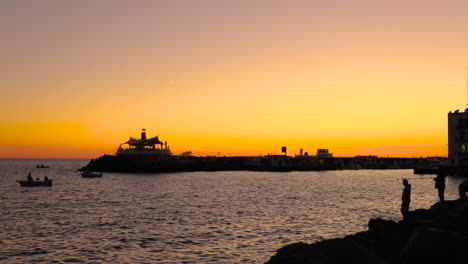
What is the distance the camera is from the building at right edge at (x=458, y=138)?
96188 mm

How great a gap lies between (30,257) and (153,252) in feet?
20.0

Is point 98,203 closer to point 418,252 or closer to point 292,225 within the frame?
point 292,225

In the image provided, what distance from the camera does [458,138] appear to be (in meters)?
96.9

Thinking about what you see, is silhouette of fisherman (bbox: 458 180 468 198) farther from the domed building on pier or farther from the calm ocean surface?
the domed building on pier

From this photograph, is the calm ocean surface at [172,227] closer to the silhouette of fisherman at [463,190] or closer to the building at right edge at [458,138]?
the silhouette of fisherman at [463,190]

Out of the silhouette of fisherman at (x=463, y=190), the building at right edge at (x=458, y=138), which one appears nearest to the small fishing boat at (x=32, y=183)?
the silhouette of fisherman at (x=463, y=190)

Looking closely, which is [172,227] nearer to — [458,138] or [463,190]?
[463,190]

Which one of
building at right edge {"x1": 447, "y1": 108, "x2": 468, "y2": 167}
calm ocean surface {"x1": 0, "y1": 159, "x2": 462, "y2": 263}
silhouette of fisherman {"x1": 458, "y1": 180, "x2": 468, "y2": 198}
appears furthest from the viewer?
building at right edge {"x1": 447, "y1": 108, "x2": 468, "y2": 167}

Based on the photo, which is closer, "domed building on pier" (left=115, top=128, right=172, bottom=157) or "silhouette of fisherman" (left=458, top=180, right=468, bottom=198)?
"silhouette of fisherman" (left=458, top=180, right=468, bottom=198)

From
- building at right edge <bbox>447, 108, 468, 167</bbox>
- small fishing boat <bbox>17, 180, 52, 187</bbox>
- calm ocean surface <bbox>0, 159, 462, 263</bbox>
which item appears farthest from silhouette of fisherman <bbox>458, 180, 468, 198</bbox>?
building at right edge <bbox>447, 108, 468, 167</bbox>

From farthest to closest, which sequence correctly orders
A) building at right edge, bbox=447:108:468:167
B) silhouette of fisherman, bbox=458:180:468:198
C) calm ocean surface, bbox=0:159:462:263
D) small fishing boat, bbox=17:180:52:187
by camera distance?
building at right edge, bbox=447:108:468:167 → small fishing boat, bbox=17:180:52:187 → silhouette of fisherman, bbox=458:180:468:198 → calm ocean surface, bbox=0:159:462:263

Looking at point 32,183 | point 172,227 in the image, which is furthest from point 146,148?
point 172,227

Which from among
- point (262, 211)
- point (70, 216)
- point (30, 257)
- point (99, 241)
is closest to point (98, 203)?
point (70, 216)

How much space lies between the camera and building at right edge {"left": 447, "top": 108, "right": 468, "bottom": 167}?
9619 cm
